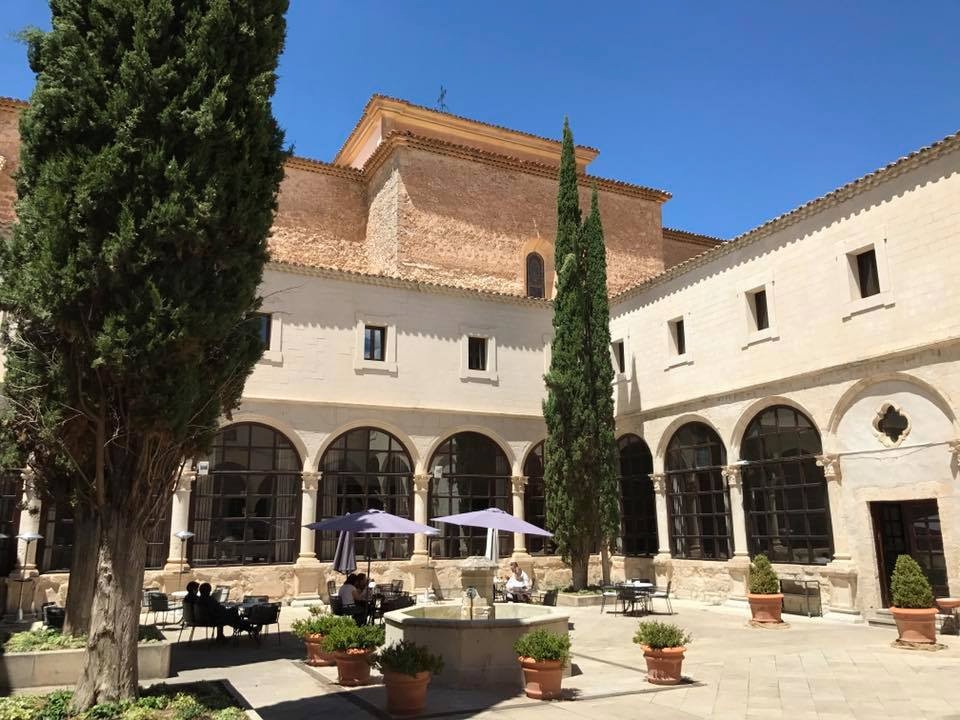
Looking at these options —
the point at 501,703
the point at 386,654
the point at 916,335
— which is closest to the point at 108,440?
the point at 386,654

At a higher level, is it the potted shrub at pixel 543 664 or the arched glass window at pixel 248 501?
the arched glass window at pixel 248 501

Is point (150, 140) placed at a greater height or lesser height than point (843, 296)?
lesser

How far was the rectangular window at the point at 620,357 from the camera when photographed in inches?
787

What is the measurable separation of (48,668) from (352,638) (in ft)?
10.4

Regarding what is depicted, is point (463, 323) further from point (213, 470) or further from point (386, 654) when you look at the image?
point (386, 654)

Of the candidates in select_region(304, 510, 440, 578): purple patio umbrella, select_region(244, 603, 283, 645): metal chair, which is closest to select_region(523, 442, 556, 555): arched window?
select_region(304, 510, 440, 578): purple patio umbrella

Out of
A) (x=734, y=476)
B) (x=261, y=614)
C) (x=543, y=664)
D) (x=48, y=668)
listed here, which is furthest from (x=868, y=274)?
(x=48, y=668)

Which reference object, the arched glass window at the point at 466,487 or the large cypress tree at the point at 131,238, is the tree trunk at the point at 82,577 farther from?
the arched glass window at the point at 466,487

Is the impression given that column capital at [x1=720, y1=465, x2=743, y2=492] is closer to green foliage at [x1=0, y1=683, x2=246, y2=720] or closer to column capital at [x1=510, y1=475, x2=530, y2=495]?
column capital at [x1=510, y1=475, x2=530, y2=495]

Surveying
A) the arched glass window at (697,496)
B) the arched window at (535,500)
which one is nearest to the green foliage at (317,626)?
the arched glass window at (697,496)

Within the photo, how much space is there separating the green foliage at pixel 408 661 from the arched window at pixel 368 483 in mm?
9922

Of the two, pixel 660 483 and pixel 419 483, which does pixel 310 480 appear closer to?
pixel 419 483

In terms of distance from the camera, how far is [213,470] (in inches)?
647

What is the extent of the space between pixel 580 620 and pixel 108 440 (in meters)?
10.3
